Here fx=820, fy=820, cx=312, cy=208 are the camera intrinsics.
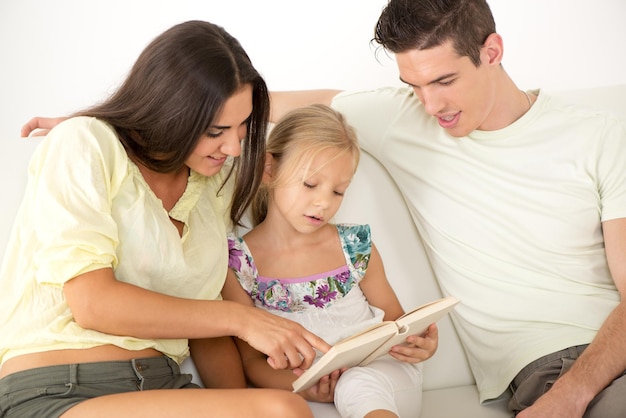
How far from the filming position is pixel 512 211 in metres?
2.25

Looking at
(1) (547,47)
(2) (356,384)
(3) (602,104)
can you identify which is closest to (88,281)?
(2) (356,384)

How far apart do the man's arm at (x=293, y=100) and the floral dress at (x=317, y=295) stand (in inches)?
17.0

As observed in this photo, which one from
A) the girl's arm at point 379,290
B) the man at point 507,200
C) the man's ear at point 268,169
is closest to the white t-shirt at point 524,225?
the man at point 507,200

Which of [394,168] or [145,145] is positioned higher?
[145,145]

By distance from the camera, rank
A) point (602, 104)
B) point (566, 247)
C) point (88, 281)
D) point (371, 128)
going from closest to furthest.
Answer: point (88, 281) → point (566, 247) → point (371, 128) → point (602, 104)

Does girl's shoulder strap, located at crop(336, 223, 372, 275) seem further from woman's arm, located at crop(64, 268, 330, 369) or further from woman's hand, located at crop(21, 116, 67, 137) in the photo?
woman's hand, located at crop(21, 116, 67, 137)

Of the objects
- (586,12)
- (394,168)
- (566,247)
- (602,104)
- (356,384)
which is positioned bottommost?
(356,384)

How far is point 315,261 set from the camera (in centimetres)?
228

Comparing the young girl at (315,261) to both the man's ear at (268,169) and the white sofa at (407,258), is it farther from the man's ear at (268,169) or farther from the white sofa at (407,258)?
the white sofa at (407,258)

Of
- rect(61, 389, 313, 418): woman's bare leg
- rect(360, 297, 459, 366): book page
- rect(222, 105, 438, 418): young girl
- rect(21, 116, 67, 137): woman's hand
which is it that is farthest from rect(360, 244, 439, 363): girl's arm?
rect(21, 116, 67, 137): woman's hand

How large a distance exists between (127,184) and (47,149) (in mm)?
186

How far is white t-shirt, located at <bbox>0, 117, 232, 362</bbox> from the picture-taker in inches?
65.7

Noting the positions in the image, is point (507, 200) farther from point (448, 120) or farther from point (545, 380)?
point (545, 380)

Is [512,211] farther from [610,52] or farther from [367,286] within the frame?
[610,52]
